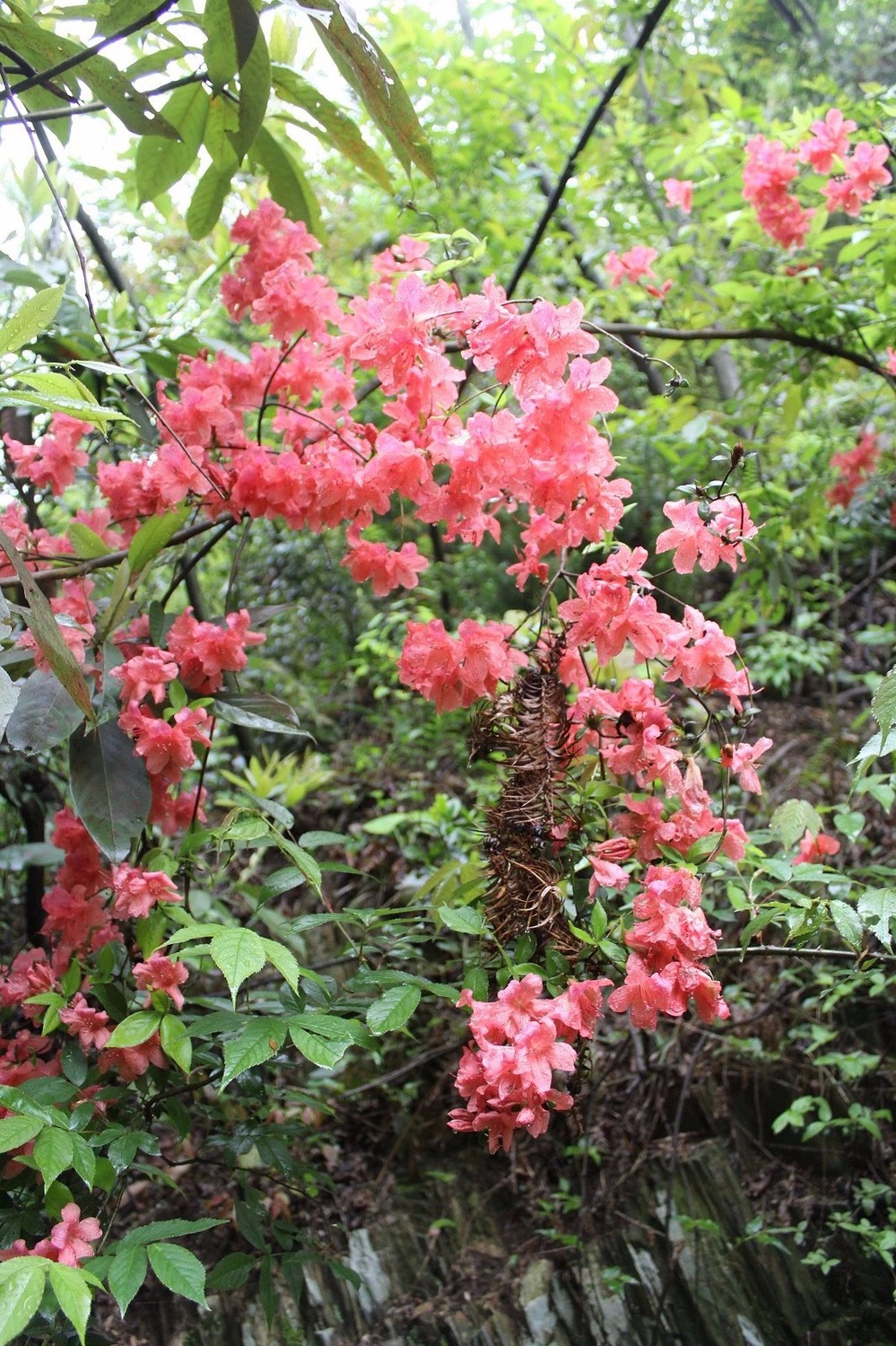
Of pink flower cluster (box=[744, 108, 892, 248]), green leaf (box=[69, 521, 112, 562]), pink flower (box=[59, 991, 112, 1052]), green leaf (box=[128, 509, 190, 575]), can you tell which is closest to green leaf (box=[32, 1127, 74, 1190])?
pink flower (box=[59, 991, 112, 1052])

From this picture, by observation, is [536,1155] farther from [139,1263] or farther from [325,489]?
[325,489]

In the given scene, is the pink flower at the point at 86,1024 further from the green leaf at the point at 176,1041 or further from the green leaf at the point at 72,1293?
the green leaf at the point at 72,1293

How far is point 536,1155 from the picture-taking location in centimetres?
198

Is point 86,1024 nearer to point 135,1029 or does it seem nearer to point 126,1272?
point 135,1029

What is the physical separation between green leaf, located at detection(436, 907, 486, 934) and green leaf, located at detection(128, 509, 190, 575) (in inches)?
21.9

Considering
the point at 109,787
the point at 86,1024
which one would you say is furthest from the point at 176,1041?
the point at 109,787

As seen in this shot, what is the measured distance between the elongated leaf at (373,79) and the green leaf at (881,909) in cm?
95

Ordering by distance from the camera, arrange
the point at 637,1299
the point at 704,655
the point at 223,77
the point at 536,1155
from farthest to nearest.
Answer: the point at 536,1155
the point at 637,1299
the point at 223,77
the point at 704,655

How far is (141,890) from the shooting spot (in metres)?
1.14

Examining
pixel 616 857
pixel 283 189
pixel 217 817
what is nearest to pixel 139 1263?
pixel 616 857

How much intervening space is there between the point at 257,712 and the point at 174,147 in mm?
859

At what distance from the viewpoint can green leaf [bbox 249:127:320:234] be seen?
1.50 meters

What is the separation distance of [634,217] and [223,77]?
3.08 meters

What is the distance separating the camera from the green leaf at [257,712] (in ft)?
4.11
